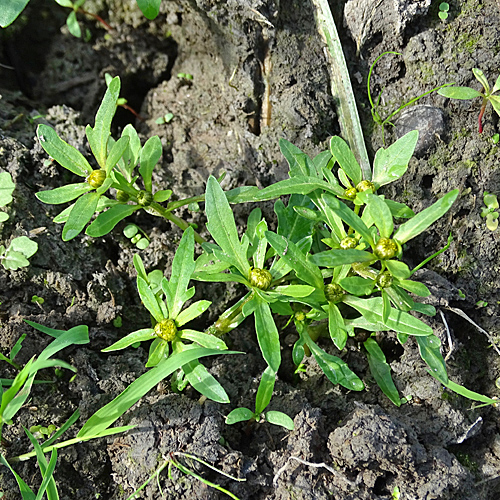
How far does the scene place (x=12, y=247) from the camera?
6.88 ft

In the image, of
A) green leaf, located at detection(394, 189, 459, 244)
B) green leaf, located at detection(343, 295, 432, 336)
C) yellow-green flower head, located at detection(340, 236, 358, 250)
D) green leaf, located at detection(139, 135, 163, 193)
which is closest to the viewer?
green leaf, located at detection(394, 189, 459, 244)

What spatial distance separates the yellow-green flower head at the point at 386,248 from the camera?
1694 mm

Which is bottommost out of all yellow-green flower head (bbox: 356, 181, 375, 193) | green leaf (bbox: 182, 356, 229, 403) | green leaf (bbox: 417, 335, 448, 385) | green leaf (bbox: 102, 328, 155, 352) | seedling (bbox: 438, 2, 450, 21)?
green leaf (bbox: 417, 335, 448, 385)

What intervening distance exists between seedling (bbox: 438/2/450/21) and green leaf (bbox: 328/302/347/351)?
168cm

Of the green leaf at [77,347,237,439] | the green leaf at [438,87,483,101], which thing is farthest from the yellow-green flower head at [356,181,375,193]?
the green leaf at [77,347,237,439]

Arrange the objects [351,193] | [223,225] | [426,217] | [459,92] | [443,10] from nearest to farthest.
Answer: [426,217] → [223,225] → [351,193] → [459,92] → [443,10]

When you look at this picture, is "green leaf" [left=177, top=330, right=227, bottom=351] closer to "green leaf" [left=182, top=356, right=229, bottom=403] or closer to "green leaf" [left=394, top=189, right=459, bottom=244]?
"green leaf" [left=182, top=356, right=229, bottom=403]

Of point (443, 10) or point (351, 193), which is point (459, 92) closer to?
point (443, 10)

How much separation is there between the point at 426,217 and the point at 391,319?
436 millimetres

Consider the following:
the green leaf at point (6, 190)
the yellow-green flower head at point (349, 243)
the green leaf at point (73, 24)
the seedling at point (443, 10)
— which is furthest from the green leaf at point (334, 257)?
the green leaf at point (73, 24)

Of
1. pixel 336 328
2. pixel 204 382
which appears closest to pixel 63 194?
pixel 204 382

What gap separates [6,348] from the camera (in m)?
1.96

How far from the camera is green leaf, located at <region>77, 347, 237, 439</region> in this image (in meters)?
1.69

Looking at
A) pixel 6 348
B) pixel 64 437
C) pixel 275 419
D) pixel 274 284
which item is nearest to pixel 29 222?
pixel 6 348
